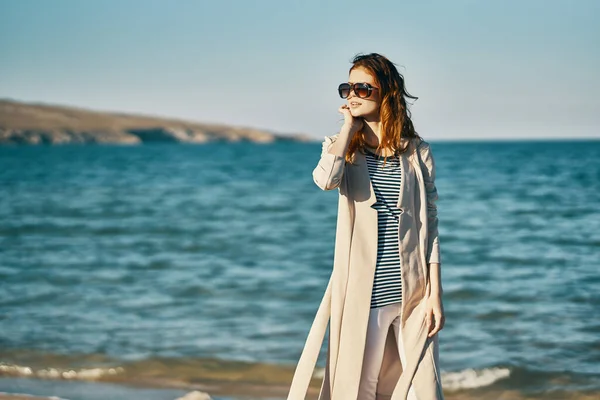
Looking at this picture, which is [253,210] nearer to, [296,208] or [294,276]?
[296,208]

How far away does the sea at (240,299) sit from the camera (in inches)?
286

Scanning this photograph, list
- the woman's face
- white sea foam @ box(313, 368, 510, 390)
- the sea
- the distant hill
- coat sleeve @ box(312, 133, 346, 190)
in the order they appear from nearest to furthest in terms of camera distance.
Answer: coat sleeve @ box(312, 133, 346, 190)
the woman's face
white sea foam @ box(313, 368, 510, 390)
the sea
the distant hill

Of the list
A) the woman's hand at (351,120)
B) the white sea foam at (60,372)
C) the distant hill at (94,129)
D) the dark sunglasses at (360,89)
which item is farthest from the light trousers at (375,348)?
the distant hill at (94,129)

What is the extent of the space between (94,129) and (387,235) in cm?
14847

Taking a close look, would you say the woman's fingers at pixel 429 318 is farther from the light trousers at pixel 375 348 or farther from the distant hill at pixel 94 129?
the distant hill at pixel 94 129

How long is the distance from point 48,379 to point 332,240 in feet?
36.6

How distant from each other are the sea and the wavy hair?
3.14 m

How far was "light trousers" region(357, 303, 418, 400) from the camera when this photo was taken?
380 centimetres

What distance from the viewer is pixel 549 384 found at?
282 inches

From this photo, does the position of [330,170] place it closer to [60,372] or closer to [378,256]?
[378,256]

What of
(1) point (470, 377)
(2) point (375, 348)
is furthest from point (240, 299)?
(2) point (375, 348)

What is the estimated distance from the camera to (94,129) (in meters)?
147

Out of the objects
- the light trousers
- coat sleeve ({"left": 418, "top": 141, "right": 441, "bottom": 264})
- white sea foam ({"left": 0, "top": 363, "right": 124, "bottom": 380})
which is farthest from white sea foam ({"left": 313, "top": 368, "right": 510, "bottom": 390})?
coat sleeve ({"left": 418, "top": 141, "right": 441, "bottom": 264})

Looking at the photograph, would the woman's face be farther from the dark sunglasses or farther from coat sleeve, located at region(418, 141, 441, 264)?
coat sleeve, located at region(418, 141, 441, 264)
